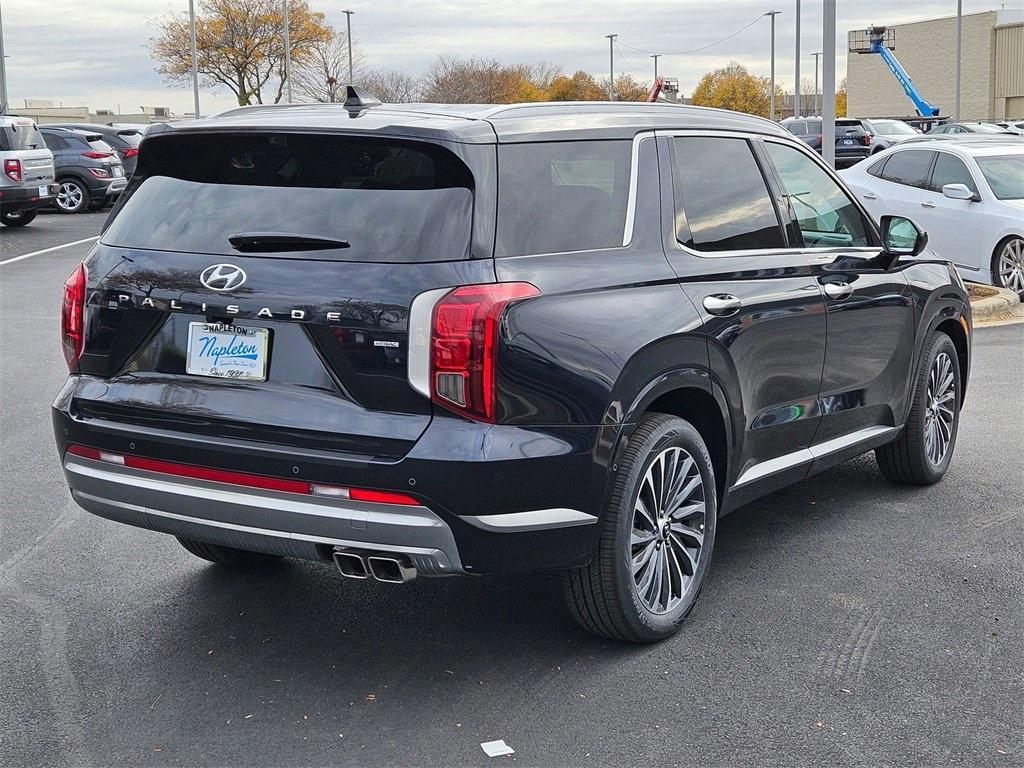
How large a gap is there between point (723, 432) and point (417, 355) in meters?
1.50

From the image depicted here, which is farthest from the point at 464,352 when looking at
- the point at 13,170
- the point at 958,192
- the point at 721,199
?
the point at 13,170

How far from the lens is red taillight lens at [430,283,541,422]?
12.8 feet

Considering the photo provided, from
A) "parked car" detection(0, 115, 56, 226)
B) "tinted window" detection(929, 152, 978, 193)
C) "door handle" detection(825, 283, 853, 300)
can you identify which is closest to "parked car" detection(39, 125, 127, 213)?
"parked car" detection(0, 115, 56, 226)

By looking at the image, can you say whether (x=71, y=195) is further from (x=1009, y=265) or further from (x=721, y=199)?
(x=721, y=199)

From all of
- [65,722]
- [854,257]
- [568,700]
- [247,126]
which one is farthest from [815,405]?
[65,722]

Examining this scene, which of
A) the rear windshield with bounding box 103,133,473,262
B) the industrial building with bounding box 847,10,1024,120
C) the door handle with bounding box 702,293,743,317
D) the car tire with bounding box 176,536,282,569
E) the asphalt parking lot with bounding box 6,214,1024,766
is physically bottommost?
the asphalt parking lot with bounding box 6,214,1024,766

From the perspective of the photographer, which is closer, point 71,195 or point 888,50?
point 71,195

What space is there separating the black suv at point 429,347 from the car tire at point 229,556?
878 mm

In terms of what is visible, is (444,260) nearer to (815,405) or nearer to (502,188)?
(502,188)

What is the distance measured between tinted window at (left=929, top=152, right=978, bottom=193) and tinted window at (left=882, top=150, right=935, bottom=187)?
0.54 feet

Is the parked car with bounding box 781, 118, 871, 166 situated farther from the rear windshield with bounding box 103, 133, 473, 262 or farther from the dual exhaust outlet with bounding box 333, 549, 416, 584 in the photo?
the dual exhaust outlet with bounding box 333, 549, 416, 584

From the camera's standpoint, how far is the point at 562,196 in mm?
4387

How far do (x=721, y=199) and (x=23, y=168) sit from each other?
761 inches

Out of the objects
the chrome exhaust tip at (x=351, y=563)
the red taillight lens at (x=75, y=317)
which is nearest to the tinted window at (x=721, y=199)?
the chrome exhaust tip at (x=351, y=563)
